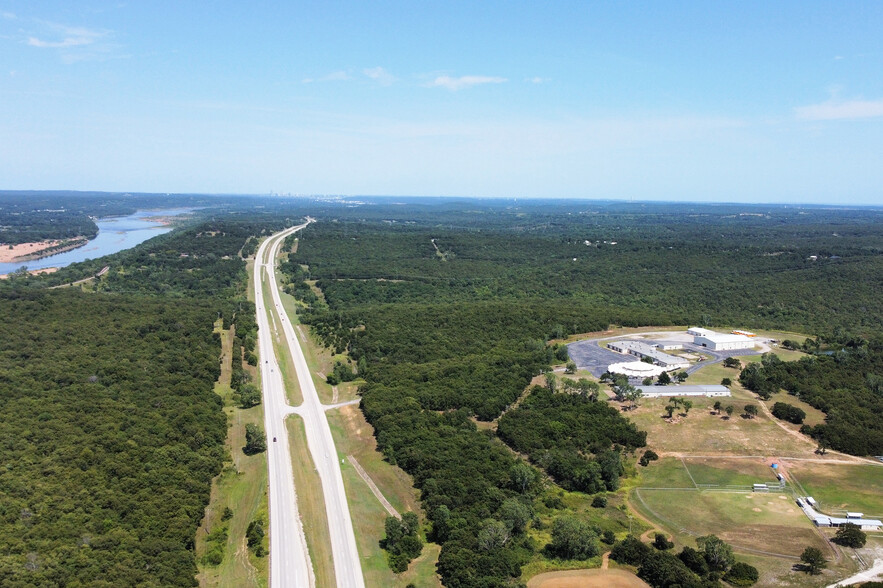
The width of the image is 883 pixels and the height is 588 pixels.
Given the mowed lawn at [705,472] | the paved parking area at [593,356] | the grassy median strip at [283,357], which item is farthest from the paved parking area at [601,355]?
the grassy median strip at [283,357]

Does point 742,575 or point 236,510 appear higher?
point 742,575

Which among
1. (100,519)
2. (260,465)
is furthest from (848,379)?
(100,519)

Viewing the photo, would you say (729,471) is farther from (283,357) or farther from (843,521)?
(283,357)

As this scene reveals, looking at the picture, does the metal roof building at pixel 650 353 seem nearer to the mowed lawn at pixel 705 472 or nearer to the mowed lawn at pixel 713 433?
the mowed lawn at pixel 713 433

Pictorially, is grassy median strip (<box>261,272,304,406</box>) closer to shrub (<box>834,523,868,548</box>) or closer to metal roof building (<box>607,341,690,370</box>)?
metal roof building (<box>607,341,690,370</box>)

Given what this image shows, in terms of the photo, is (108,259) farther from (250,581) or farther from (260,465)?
(250,581)

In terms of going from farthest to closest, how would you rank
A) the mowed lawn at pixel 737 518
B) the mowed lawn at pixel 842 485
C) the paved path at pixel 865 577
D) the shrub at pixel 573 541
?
the mowed lawn at pixel 842 485 < the mowed lawn at pixel 737 518 < the shrub at pixel 573 541 < the paved path at pixel 865 577

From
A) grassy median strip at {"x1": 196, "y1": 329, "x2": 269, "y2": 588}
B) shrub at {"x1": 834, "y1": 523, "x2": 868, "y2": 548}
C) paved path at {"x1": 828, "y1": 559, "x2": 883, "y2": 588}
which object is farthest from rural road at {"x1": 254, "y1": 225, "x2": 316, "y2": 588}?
shrub at {"x1": 834, "y1": 523, "x2": 868, "y2": 548}

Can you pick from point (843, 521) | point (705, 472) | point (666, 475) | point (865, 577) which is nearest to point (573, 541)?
point (666, 475)
